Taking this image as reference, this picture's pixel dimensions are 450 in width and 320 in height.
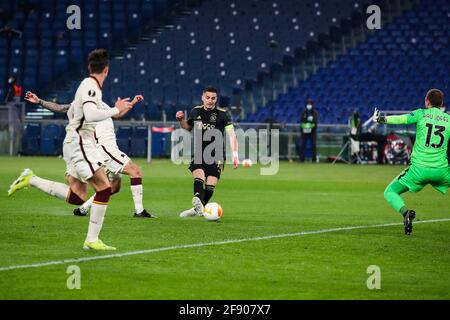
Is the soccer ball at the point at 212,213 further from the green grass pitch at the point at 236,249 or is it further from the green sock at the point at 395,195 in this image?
the green sock at the point at 395,195

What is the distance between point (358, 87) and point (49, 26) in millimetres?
14030

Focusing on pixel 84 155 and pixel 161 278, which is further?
pixel 84 155

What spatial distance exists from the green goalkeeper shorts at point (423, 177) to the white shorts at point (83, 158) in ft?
15.4

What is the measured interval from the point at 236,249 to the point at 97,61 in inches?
109

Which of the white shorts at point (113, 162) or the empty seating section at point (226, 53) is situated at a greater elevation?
the empty seating section at point (226, 53)

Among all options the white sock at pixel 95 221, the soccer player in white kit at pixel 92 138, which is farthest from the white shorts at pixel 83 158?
the white sock at pixel 95 221

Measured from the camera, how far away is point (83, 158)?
462 inches

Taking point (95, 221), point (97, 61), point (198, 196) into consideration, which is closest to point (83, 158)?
point (95, 221)

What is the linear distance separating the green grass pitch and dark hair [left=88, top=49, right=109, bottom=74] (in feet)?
6.85

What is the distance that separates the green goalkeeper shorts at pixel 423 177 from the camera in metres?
14.0

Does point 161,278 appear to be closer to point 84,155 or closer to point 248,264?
point 248,264

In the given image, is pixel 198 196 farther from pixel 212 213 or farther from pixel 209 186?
pixel 212 213
